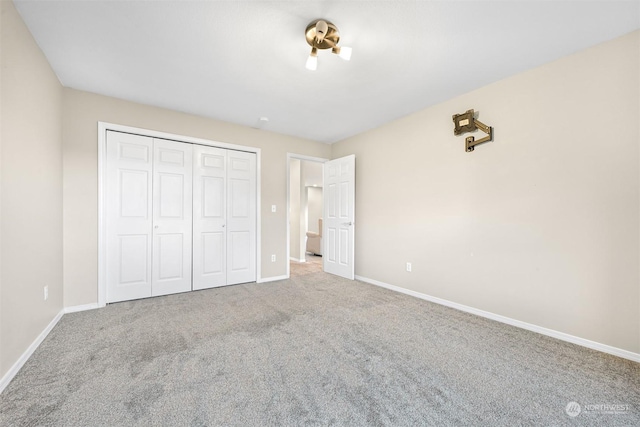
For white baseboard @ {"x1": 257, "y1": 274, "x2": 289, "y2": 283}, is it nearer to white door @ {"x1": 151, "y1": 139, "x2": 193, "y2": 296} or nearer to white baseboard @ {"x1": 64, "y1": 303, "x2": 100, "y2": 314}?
white door @ {"x1": 151, "y1": 139, "x2": 193, "y2": 296}

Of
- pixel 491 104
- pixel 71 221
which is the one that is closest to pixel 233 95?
pixel 71 221

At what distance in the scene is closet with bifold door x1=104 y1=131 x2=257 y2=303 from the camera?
3.11 metres

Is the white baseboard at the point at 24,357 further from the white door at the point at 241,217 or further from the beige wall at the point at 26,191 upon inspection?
the white door at the point at 241,217

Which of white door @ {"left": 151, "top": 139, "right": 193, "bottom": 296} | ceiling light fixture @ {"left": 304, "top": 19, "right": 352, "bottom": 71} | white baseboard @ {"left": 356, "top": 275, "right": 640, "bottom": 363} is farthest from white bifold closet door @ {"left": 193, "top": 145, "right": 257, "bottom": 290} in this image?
white baseboard @ {"left": 356, "top": 275, "right": 640, "bottom": 363}

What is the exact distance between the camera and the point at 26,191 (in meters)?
1.92

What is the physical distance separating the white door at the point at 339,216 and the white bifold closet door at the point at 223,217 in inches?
52.9

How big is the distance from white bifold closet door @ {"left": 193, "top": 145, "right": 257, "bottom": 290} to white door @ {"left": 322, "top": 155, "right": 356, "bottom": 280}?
1344 mm

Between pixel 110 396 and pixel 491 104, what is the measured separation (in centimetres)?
387

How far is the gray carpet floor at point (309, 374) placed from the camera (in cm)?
138

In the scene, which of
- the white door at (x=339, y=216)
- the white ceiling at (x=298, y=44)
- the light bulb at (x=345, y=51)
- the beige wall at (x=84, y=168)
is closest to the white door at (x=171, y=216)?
the beige wall at (x=84, y=168)

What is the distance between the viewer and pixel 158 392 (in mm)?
1547

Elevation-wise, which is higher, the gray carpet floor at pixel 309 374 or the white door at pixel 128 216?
the white door at pixel 128 216

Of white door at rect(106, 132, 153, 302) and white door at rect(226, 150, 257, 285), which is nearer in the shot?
white door at rect(106, 132, 153, 302)

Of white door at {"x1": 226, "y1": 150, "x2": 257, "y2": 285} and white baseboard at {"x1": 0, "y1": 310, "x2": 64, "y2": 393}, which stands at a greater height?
white door at {"x1": 226, "y1": 150, "x2": 257, "y2": 285}
